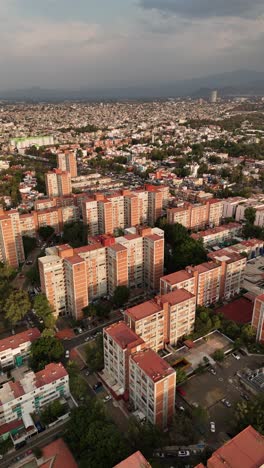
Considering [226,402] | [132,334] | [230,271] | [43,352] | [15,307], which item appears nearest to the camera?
[226,402]

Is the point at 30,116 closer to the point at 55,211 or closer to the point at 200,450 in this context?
the point at 55,211

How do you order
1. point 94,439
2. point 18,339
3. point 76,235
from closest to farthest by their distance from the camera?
1. point 94,439
2. point 18,339
3. point 76,235

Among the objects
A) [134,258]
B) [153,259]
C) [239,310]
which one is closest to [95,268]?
[134,258]

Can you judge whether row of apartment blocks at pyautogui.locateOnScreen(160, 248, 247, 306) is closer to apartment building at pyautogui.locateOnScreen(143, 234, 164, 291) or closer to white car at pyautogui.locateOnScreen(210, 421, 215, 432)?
apartment building at pyautogui.locateOnScreen(143, 234, 164, 291)

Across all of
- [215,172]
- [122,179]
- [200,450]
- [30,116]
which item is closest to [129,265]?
[200,450]

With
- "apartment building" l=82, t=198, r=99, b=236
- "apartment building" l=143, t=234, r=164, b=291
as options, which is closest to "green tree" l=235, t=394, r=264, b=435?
"apartment building" l=143, t=234, r=164, b=291

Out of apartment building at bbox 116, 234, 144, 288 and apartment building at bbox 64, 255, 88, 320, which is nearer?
apartment building at bbox 64, 255, 88, 320

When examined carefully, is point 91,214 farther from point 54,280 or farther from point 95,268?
point 54,280

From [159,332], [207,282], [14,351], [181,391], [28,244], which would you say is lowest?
[181,391]
